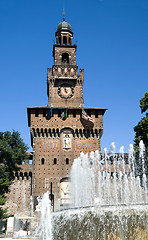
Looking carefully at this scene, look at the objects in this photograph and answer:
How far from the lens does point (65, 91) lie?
36.0 m

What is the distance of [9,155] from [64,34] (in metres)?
19.1

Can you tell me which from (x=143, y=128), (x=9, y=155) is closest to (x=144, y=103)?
(x=143, y=128)

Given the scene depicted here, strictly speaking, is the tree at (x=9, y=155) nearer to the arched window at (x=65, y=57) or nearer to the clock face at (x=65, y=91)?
the clock face at (x=65, y=91)

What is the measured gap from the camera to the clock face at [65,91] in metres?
35.8

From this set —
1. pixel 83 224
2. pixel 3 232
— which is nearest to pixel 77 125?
pixel 3 232

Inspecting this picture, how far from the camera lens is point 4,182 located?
89.7 feet

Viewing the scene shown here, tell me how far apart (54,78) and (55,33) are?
7874 millimetres

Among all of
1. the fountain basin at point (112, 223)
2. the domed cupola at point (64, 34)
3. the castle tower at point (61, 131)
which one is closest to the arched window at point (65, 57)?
the castle tower at point (61, 131)

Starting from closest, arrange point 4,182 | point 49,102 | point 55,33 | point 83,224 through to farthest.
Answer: point 83,224
point 4,182
point 49,102
point 55,33

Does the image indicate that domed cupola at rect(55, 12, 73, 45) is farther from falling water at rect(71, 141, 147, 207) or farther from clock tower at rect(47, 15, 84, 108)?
falling water at rect(71, 141, 147, 207)

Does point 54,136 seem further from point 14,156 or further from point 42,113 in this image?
point 14,156

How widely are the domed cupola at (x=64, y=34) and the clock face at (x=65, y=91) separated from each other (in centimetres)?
680

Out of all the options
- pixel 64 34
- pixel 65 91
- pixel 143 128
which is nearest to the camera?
pixel 143 128

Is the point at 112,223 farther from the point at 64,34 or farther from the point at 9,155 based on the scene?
the point at 64,34
